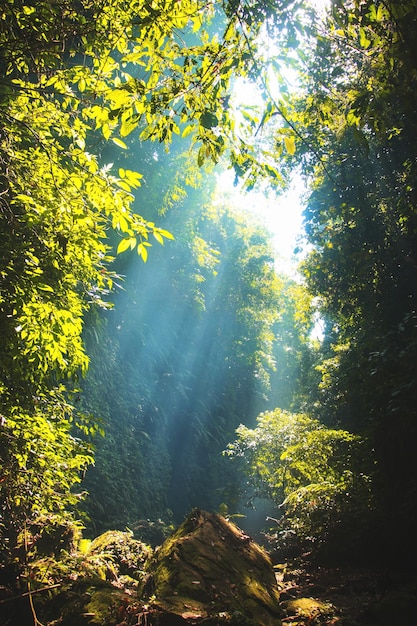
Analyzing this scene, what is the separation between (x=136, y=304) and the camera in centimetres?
1327

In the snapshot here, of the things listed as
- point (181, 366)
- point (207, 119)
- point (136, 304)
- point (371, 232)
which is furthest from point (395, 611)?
point (181, 366)

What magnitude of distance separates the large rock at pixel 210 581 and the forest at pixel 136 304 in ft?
0.10

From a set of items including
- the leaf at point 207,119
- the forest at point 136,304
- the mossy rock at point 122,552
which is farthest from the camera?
the mossy rock at point 122,552

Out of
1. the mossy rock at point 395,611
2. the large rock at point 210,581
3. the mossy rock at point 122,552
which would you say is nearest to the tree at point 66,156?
the large rock at point 210,581

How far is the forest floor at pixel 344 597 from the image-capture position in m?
2.78

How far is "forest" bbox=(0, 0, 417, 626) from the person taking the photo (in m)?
2.00

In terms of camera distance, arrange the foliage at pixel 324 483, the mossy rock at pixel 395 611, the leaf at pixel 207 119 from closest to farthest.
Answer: the leaf at pixel 207 119, the mossy rock at pixel 395 611, the foliage at pixel 324 483

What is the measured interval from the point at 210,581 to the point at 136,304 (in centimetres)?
1052

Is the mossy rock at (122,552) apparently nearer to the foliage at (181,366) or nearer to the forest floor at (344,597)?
the forest floor at (344,597)

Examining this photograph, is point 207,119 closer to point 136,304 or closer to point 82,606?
point 82,606

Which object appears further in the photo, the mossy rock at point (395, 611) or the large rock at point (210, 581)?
the large rock at point (210, 581)

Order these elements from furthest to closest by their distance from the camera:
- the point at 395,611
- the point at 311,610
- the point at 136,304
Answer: the point at 136,304
the point at 311,610
the point at 395,611

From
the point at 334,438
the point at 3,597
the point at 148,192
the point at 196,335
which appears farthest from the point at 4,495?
the point at 196,335

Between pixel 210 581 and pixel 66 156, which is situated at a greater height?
pixel 66 156
